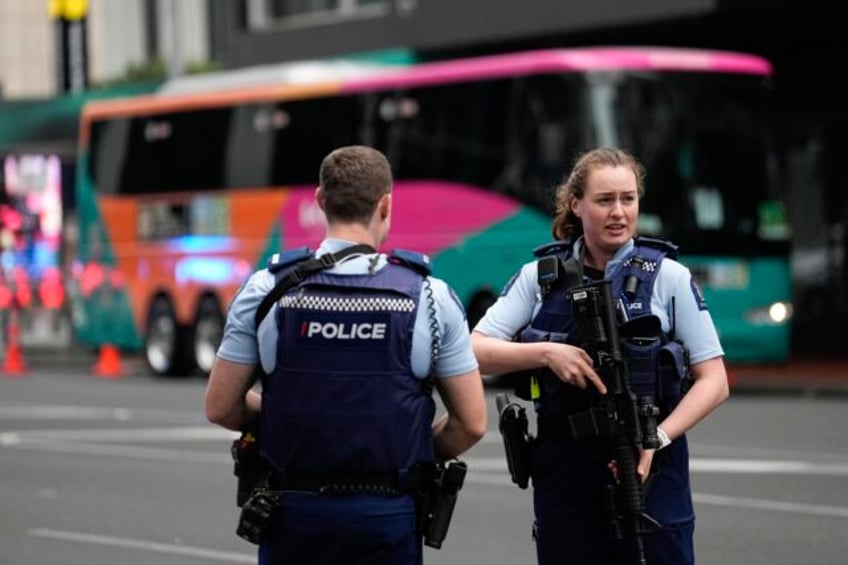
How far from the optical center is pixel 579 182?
5836 mm

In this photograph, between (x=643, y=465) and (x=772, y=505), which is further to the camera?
(x=772, y=505)

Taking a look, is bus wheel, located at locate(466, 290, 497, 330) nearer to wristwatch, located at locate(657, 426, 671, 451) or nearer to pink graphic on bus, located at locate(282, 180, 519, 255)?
pink graphic on bus, located at locate(282, 180, 519, 255)

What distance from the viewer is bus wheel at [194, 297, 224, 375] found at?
2566 cm

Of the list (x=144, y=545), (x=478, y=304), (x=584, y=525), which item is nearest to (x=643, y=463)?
(x=584, y=525)

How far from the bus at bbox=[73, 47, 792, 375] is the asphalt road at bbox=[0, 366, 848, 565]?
174 cm

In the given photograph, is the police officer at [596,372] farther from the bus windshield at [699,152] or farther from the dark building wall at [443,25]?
the dark building wall at [443,25]

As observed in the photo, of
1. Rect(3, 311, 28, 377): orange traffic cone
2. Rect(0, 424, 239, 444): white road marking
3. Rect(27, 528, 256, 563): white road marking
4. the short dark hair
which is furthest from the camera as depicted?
Rect(3, 311, 28, 377): orange traffic cone

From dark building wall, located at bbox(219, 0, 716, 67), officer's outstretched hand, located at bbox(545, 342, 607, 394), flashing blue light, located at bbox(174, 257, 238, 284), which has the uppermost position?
dark building wall, located at bbox(219, 0, 716, 67)

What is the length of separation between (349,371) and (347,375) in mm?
11

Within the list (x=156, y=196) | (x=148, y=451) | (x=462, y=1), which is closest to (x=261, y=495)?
(x=148, y=451)

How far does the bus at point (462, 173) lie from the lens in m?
21.1

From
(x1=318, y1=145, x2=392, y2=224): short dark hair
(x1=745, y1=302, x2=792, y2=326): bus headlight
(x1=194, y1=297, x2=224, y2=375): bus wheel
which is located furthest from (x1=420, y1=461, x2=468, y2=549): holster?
(x1=194, y1=297, x2=224, y2=375): bus wheel

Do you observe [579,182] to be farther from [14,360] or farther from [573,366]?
[14,360]

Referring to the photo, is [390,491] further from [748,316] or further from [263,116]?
[263,116]
